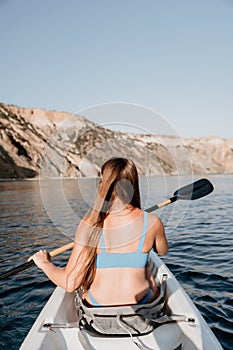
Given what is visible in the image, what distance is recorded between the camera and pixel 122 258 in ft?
8.87

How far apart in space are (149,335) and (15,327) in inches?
104

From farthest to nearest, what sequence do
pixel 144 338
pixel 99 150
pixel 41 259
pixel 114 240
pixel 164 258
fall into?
1. pixel 164 258
2. pixel 99 150
3. pixel 41 259
4. pixel 144 338
5. pixel 114 240

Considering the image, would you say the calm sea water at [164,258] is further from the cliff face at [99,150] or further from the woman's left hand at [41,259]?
the woman's left hand at [41,259]

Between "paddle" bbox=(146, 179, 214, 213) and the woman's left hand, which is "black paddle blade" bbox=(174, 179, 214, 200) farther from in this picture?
the woman's left hand

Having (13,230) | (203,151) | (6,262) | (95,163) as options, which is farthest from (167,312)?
(203,151)

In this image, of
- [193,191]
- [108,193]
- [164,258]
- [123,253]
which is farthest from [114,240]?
[164,258]

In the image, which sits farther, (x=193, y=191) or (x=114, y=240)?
(x=193, y=191)

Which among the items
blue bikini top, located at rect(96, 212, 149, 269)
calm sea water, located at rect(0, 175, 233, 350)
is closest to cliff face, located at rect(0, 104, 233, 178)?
calm sea water, located at rect(0, 175, 233, 350)

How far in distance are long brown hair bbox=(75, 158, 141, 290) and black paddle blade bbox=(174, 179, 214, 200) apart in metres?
2.42

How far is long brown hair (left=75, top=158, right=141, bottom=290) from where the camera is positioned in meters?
2.68

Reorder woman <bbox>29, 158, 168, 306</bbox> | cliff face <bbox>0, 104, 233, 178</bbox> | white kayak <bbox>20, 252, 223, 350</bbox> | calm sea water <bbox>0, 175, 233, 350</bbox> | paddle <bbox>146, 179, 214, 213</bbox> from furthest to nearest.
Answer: paddle <bbox>146, 179, 214, 213</bbox> < calm sea water <bbox>0, 175, 233, 350</bbox> < cliff face <bbox>0, 104, 233, 178</bbox> < white kayak <bbox>20, 252, 223, 350</bbox> < woman <bbox>29, 158, 168, 306</bbox>

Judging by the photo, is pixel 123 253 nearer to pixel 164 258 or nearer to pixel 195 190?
pixel 195 190

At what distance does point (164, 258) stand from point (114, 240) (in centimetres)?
568

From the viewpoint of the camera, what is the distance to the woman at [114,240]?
2672 mm
